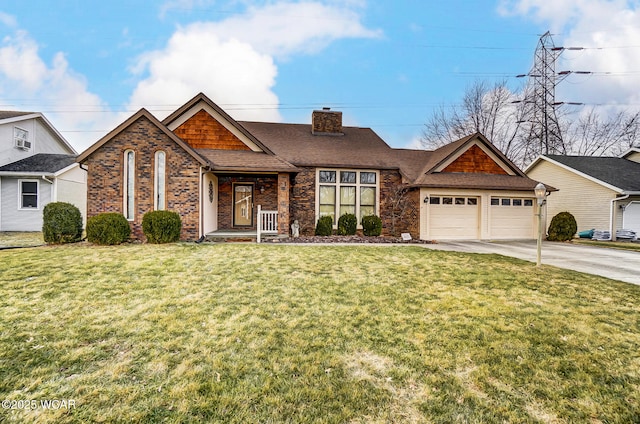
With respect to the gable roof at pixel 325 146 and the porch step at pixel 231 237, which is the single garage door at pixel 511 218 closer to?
the gable roof at pixel 325 146

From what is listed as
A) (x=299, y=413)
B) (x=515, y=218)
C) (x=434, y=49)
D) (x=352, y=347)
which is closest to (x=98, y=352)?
(x=299, y=413)

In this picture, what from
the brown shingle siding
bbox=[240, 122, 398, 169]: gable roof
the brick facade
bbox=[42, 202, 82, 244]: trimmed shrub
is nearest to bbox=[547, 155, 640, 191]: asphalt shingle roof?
bbox=[240, 122, 398, 169]: gable roof

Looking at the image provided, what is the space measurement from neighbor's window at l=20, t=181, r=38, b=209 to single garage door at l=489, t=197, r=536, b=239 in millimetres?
22906

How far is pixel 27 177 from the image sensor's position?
626 inches

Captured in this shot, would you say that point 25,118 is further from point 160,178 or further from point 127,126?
point 160,178

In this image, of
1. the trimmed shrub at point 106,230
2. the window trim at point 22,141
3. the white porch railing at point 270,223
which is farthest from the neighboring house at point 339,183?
the window trim at point 22,141

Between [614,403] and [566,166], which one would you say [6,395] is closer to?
[614,403]

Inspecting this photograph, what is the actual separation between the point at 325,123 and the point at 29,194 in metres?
16.0

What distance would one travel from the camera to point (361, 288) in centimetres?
567

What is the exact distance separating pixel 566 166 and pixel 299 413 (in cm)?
2129

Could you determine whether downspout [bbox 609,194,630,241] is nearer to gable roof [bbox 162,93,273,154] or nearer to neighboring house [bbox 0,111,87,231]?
gable roof [bbox 162,93,273,154]

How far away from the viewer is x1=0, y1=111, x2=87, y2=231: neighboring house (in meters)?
15.7

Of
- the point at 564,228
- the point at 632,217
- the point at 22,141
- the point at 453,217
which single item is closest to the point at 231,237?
the point at 453,217

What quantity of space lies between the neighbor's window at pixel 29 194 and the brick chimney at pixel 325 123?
585 inches
